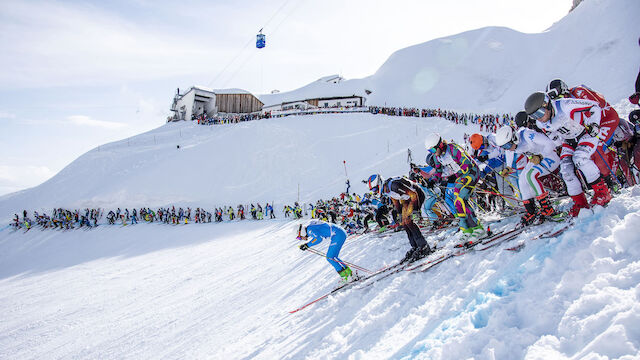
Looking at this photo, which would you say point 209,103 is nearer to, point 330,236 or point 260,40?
point 260,40

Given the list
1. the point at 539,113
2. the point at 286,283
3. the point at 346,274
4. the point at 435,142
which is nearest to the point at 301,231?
the point at 346,274

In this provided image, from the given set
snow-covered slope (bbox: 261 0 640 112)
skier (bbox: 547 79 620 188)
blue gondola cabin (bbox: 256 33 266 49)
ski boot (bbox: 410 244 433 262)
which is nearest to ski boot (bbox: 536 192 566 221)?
skier (bbox: 547 79 620 188)

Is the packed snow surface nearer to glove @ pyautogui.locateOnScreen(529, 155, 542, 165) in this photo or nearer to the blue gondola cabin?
glove @ pyautogui.locateOnScreen(529, 155, 542, 165)

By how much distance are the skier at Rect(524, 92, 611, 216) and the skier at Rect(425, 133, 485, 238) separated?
1498 mm

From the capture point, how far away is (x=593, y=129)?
3994 mm

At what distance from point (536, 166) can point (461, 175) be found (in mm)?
1186

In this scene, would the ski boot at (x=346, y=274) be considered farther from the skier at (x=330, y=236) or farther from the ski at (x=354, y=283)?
the ski at (x=354, y=283)

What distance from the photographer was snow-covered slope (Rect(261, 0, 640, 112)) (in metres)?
42.8

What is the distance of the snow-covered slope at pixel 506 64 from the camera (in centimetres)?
4275

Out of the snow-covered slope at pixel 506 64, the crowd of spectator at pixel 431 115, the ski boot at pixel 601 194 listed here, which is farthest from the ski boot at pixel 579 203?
the snow-covered slope at pixel 506 64

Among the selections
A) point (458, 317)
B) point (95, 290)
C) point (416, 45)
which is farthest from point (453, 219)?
point (416, 45)

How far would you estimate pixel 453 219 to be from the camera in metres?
7.57

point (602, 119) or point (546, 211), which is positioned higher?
point (602, 119)

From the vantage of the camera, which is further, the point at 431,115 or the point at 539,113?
the point at 431,115
